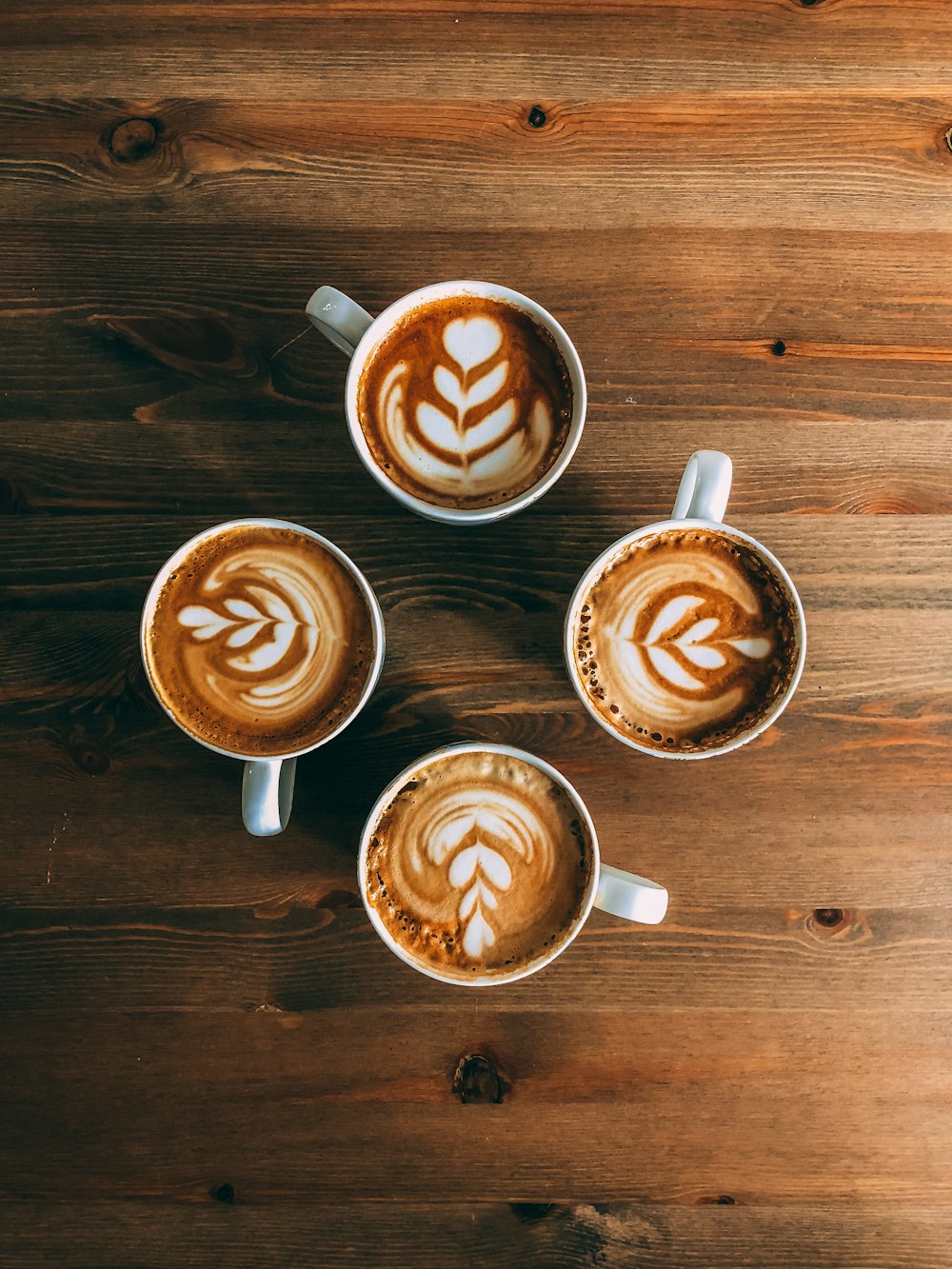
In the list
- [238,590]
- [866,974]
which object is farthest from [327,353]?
[866,974]

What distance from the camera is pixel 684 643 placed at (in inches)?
41.3

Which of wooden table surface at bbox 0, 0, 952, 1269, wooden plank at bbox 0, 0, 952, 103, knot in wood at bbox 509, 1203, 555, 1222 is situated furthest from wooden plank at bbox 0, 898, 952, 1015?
wooden plank at bbox 0, 0, 952, 103

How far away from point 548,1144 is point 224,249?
1336mm

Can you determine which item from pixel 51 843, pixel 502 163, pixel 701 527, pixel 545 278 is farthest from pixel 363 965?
pixel 502 163

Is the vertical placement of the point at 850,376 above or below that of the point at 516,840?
above

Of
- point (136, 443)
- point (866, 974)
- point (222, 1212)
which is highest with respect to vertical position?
point (136, 443)

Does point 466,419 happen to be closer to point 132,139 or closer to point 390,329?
point 390,329

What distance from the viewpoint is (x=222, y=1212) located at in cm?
113

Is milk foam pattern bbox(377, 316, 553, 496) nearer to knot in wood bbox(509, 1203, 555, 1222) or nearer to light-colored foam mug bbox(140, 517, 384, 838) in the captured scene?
light-colored foam mug bbox(140, 517, 384, 838)

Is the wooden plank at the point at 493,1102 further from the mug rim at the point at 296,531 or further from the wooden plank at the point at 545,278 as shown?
the wooden plank at the point at 545,278

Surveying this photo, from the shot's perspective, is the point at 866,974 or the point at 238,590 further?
the point at 866,974

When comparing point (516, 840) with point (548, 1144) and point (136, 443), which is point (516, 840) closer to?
point (548, 1144)

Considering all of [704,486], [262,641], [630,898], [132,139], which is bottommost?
[630,898]

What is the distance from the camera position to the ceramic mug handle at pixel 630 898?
976 millimetres
